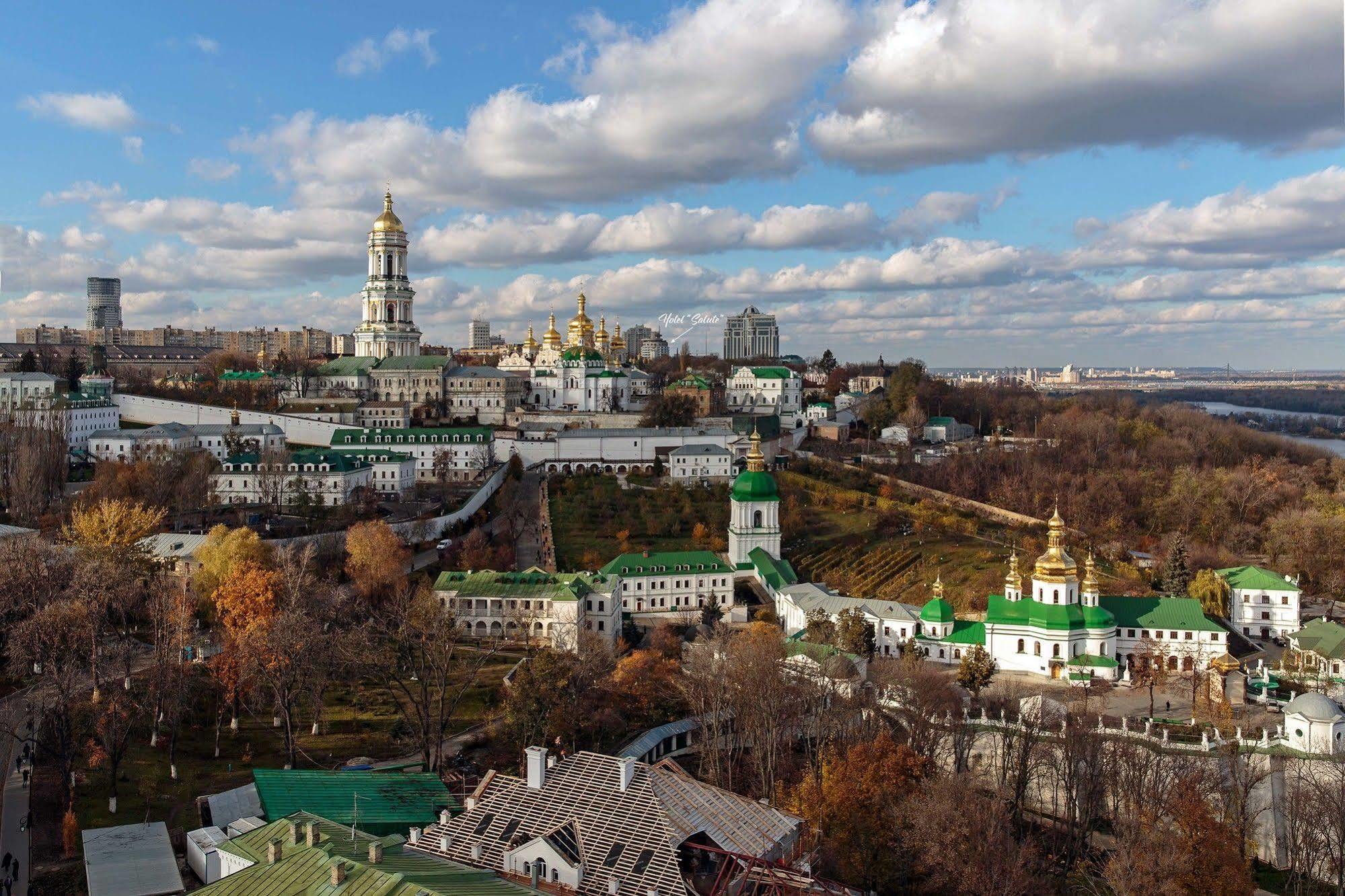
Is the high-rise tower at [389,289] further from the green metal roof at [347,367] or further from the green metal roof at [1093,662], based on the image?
the green metal roof at [1093,662]

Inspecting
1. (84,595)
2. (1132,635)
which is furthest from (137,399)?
(1132,635)

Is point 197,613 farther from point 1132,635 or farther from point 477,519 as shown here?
point 1132,635

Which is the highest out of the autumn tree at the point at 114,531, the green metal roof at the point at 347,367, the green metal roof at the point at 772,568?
the green metal roof at the point at 347,367

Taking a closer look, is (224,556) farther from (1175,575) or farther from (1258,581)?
(1258,581)

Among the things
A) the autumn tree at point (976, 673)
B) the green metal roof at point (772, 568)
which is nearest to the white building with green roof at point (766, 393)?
the green metal roof at point (772, 568)

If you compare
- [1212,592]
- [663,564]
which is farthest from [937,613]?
[663,564]

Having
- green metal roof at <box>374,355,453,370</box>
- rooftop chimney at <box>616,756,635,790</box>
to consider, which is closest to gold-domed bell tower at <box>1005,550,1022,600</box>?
rooftop chimney at <box>616,756,635,790</box>
